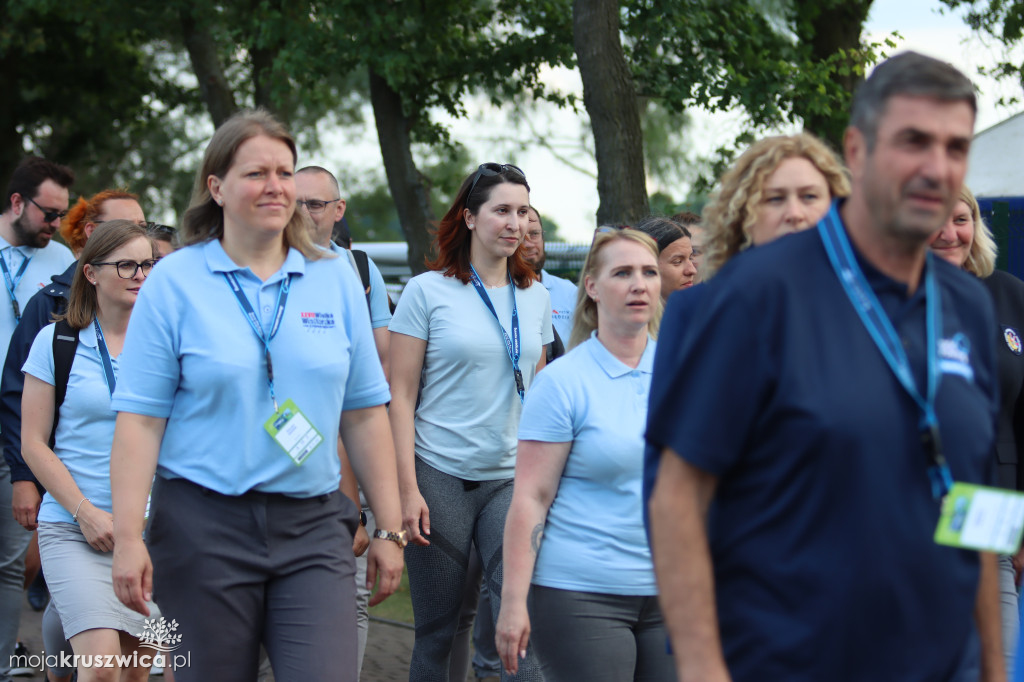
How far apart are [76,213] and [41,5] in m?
10.5

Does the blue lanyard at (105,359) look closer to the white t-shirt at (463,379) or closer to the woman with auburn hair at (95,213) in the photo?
the white t-shirt at (463,379)

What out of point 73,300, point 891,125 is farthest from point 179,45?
point 891,125

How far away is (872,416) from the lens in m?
1.99

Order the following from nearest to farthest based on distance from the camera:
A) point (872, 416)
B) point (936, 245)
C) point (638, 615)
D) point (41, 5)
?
point (872, 416) → point (638, 615) → point (936, 245) → point (41, 5)

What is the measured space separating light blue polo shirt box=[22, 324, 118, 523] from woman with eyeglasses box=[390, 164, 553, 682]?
3.93 ft

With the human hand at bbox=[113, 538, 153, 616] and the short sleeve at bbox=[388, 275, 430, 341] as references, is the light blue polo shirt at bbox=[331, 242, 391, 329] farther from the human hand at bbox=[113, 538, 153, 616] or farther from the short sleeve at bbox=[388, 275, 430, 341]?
the human hand at bbox=[113, 538, 153, 616]

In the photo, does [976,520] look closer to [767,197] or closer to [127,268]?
[767,197]

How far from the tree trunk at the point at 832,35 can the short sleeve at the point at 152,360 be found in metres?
11.0

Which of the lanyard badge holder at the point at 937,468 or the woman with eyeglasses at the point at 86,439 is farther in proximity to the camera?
the woman with eyeglasses at the point at 86,439

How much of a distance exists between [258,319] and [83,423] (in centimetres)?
181

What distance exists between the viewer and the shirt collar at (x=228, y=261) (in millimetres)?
3387

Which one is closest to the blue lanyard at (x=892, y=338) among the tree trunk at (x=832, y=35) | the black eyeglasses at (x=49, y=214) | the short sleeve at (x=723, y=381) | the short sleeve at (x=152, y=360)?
the short sleeve at (x=723, y=381)

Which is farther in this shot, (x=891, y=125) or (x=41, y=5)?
(x=41, y=5)

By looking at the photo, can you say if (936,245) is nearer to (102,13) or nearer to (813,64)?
(813,64)
